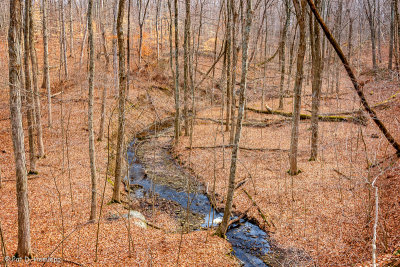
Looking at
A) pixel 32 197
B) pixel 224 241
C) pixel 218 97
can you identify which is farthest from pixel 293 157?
pixel 218 97

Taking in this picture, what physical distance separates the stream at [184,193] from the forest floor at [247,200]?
1.81 feet

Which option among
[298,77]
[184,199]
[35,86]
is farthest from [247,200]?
[35,86]

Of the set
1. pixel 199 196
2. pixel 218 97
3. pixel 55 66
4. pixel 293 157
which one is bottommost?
pixel 199 196

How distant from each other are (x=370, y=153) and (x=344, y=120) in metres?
6.62

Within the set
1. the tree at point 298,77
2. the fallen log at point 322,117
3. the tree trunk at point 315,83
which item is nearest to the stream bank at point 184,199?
the tree at point 298,77

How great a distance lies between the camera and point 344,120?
20031 mm

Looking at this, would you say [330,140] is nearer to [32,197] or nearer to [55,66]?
[32,197]

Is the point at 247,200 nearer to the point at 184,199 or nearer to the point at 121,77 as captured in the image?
the point at 184,199

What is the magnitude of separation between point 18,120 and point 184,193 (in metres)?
8.87

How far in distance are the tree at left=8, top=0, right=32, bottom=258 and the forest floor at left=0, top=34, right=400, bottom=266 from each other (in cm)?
86

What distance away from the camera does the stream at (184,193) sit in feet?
31.3

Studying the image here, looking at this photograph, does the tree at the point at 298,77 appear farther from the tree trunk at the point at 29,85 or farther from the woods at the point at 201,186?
the tree trunk at the point at 29,85

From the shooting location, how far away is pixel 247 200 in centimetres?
1240

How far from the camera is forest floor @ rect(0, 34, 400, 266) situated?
826cm
